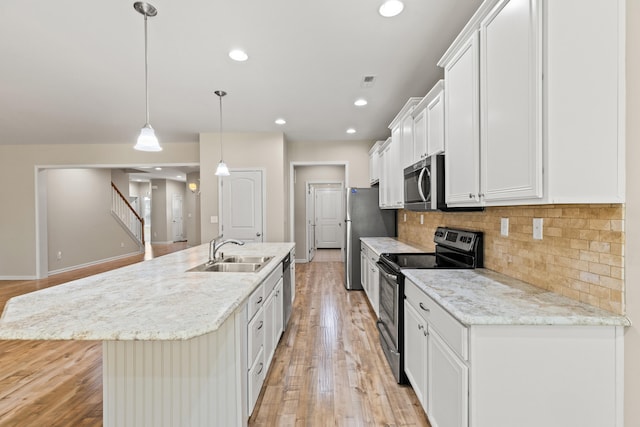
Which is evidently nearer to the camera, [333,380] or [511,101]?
[511,101]

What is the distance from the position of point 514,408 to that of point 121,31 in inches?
128

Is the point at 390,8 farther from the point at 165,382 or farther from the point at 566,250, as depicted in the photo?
the point at 165,382

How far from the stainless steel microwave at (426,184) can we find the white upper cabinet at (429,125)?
86 millimetres

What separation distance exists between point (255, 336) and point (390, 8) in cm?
230

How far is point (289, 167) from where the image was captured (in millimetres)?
5609

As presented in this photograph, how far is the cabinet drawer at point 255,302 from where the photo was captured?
1768 mm

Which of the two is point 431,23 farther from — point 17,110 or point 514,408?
point 17,110

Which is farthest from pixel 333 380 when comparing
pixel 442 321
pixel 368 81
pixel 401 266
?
pixel 368 81

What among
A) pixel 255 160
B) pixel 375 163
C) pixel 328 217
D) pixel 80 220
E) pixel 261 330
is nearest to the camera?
pixel 261 330

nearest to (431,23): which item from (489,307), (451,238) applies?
(451,238)

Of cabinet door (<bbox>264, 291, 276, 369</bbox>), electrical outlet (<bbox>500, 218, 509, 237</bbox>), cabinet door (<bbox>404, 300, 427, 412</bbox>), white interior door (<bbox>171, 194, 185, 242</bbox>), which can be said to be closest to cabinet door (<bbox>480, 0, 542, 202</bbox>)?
electrical outlet (<bbox>500, 218, 509, 237</bbox>)

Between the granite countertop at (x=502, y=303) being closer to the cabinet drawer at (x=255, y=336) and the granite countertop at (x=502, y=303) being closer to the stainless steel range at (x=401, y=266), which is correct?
the stainless steel range at (x=401, y=266)

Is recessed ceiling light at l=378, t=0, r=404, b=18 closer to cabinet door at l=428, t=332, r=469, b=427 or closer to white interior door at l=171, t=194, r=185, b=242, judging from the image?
cabinet door at l=428, t=332, r=469, b=427

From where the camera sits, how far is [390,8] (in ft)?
6.27
